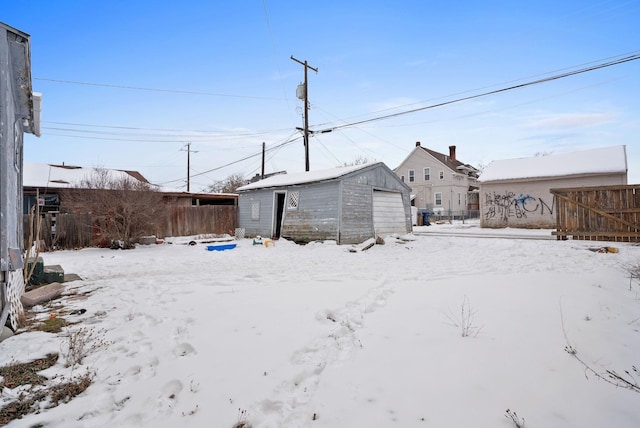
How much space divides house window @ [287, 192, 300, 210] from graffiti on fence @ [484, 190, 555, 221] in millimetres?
14024

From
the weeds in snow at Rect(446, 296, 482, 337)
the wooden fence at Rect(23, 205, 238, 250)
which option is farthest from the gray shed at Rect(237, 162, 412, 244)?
the weeds in snow at Rect(446, 296, 482, 337)

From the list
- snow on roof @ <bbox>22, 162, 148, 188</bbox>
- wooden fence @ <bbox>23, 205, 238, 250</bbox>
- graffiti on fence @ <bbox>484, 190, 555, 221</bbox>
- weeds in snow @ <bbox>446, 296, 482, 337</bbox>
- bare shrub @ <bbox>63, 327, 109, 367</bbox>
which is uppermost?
snow on roof @ <bbox>22, 162, 148, 188</bbox>

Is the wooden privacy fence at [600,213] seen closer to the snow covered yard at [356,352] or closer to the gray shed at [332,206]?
the snow covered yard at [356,352]

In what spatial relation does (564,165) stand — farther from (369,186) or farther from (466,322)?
(466,322)

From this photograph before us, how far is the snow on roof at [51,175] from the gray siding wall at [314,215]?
10.2 m

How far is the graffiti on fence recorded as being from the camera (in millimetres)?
18547

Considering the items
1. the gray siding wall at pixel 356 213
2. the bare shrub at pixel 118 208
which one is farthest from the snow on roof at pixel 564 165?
the bare shrub at pixel 118 208

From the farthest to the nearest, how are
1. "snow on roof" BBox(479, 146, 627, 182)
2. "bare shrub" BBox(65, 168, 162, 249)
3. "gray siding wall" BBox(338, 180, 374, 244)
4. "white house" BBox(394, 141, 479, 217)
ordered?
1. "white house" BBox(394, 141, 479, 217)
2. "snow on roof" BBox(479, 146, 627, 182)
3. "gray siding wall" BBox(338, 180, 374, 244)
4. "bare shrub" BBox(65, 168, 162, 249)

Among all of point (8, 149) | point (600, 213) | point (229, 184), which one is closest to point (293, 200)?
point (8, 149)

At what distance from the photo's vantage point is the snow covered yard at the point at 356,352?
78.5 inches

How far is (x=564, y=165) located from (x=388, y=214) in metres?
12.6

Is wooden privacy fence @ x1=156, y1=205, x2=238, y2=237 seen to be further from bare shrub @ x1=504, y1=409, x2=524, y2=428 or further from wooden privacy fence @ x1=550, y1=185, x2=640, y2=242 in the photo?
bare shrub @ x1=504, y1=409, x2=524, y2=428

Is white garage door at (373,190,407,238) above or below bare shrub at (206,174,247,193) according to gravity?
below

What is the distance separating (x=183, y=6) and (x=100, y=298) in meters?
10.6
